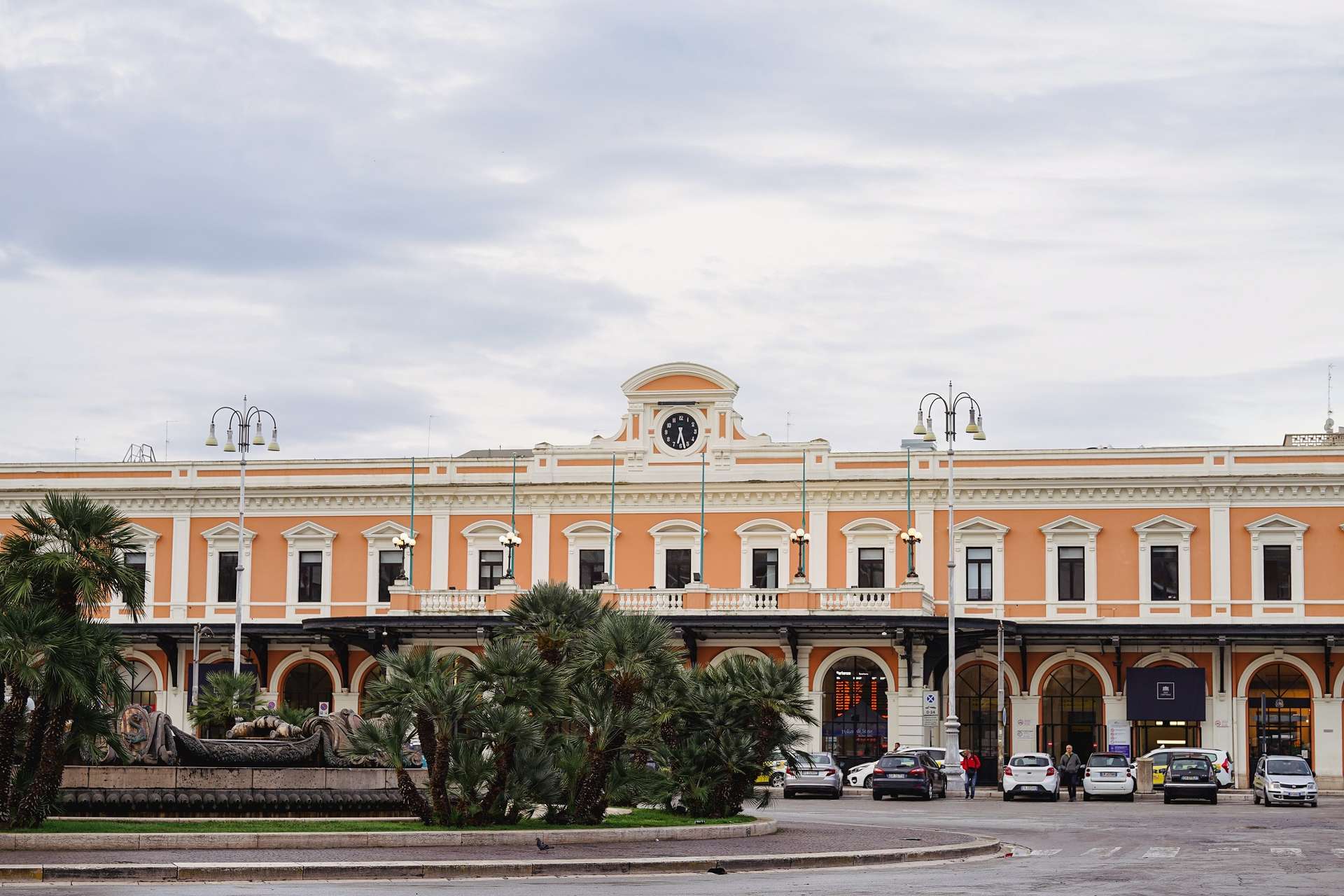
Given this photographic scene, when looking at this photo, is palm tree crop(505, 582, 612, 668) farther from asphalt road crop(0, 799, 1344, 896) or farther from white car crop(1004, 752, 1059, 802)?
white car crop(1004, 752, 1059, 802)

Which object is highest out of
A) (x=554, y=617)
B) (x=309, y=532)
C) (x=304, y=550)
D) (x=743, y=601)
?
(x=309, y=532)

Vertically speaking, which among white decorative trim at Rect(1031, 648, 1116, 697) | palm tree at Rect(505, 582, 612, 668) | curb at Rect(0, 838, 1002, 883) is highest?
palm tree at Rect(505, 582, 612, 668)

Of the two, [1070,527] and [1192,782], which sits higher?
[1070,527]

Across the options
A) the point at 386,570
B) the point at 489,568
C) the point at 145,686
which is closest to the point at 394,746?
the point at 489,568

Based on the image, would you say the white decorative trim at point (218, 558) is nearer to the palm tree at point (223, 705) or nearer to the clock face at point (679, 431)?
the palm tree at point (223, 705)

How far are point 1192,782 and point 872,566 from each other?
600 inches

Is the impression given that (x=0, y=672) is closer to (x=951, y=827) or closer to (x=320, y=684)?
(x=951, y=827)

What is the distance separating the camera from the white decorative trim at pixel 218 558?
5753 cm

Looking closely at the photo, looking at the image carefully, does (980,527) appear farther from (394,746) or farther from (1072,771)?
(394,746)

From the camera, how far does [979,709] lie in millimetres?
52906

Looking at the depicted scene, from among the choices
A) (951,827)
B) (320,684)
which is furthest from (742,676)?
(320,684)

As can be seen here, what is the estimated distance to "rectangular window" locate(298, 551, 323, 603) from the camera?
57.7 metres

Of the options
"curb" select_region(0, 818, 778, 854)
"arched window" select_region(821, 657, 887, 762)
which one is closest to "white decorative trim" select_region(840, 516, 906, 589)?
"arched window" select_region(821, 657, 887, 762)

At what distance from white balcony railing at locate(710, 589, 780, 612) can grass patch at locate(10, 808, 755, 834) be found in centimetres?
2499
